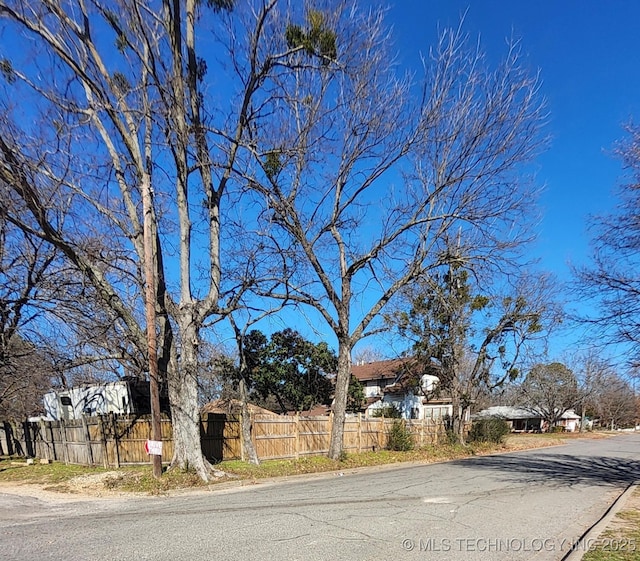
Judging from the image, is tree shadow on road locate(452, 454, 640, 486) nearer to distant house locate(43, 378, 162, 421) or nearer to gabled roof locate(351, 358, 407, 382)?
distant house locate(43, 378, 162, 421)

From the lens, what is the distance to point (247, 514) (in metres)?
8.41

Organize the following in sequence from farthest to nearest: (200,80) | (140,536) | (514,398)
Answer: (514,398), (200,80), (140,536)

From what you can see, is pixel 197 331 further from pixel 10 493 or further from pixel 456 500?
pixel 456 500

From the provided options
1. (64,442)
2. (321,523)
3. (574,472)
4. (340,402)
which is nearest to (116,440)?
(64,442)

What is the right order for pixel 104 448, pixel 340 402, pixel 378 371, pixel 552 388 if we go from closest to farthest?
pixel 104 448
pixel 340 402
pixel 378 371
pixel 552 388

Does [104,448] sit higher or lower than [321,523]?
higher

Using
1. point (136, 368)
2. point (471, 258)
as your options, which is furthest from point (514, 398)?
point (136, 368)

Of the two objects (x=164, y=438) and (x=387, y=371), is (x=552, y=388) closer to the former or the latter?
(x=387, y=371)

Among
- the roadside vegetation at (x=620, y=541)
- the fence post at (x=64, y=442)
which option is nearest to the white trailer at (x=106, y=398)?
the fence post at (x=64, y=442)

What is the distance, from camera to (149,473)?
1317cm

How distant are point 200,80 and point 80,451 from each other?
12711 millimetres

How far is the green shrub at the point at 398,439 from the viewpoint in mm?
22891

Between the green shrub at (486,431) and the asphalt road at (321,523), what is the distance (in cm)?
1658

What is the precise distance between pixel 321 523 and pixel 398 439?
1620 centimetres
